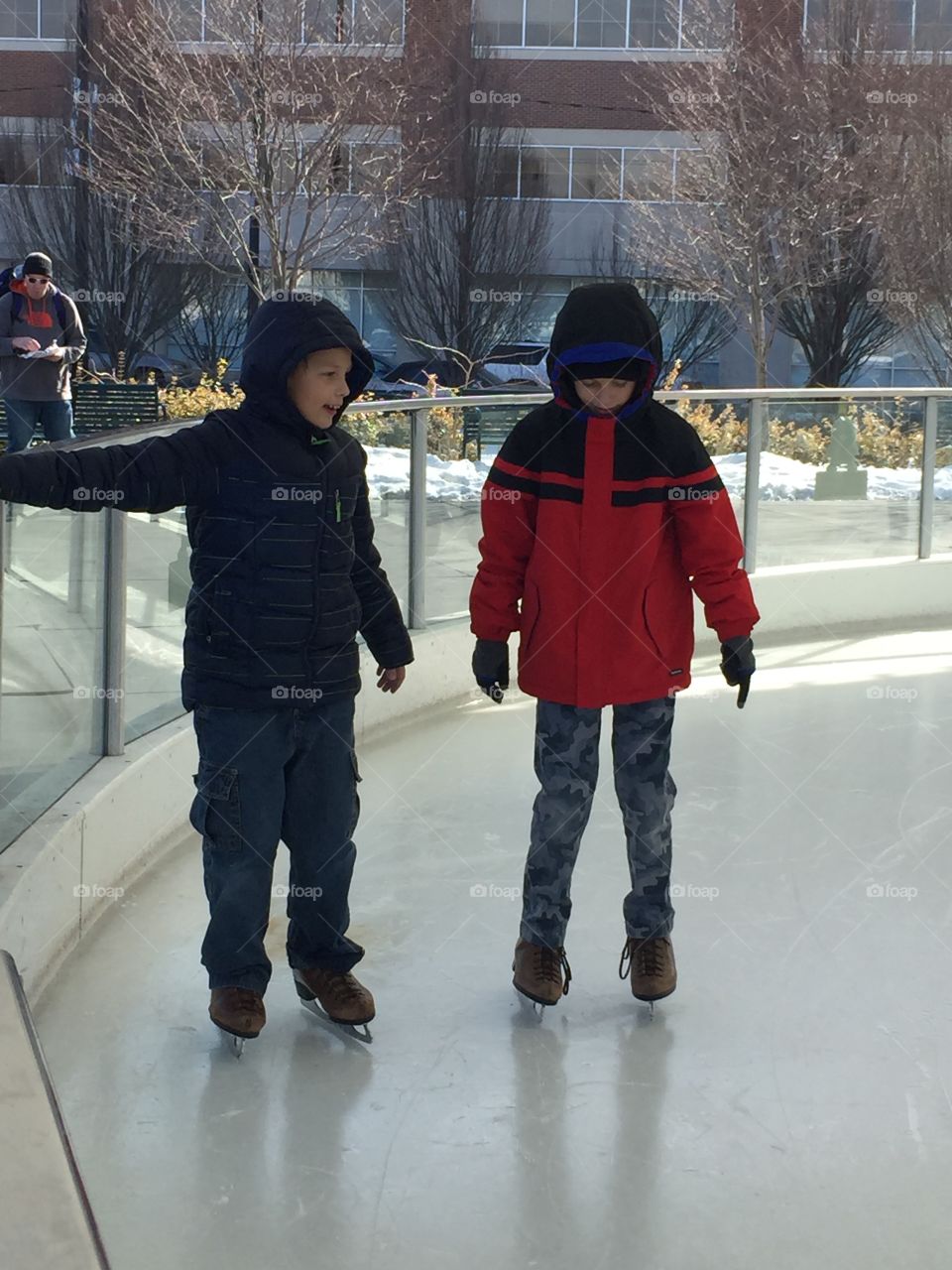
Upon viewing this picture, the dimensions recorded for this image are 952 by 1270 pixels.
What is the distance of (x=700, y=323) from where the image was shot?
2798cm

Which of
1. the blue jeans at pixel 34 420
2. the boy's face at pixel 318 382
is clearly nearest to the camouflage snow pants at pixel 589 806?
the boy's face at pixel 318 382

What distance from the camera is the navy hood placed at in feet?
9.76

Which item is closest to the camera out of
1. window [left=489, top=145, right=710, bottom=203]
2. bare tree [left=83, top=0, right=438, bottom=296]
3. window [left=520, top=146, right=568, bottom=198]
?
bare tree [left=83, top=0, right=438, bottom=296]

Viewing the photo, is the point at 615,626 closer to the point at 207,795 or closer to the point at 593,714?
the point at 593,714

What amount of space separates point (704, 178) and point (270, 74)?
21.8ft

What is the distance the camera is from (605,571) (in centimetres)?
320

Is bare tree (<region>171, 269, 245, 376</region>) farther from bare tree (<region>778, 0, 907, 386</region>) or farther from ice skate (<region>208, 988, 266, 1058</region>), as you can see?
ice skate (<region>208, 988, 266, 1058</region>)

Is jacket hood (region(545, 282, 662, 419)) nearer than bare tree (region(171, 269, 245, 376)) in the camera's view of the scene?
Yes

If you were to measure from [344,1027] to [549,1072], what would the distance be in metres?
0.44

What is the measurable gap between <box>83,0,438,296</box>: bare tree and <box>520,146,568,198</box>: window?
22.6 feet

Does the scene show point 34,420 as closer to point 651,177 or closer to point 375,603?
point 375,603

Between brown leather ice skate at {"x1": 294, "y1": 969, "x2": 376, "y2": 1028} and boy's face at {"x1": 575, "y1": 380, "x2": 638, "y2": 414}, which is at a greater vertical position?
boy's face at {"x1": 575, "y1": 380, "x2": 638, "y2": 414}

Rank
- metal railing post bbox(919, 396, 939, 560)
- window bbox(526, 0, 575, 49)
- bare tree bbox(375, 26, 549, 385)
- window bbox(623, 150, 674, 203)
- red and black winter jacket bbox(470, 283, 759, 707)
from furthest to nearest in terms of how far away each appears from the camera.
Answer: window bbox(526, 0, 575, 49), window bbox(623, 150, 674, 203), bare tree bbox(375, 26, 549, 385), metal railing post bbox(919, 396, 939, 560), red and black winter jacket bbox(470, 283, 759, 707)

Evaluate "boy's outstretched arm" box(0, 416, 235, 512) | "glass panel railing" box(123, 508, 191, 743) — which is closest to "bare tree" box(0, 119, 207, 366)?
"glass panel railing" box(123, 508, 191, 743)
